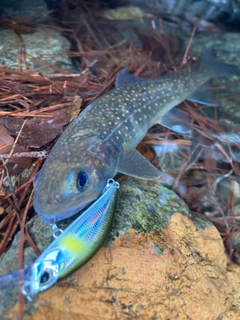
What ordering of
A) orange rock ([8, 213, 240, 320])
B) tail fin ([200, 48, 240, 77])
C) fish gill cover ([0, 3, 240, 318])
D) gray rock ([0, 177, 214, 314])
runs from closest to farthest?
orange rock ([8, 213, 240, 320]) < gray rock ([0, 177, 214, 314]) < fish gill cover ([0, 3, 240, 318]) < tail fin ([200, 48, 240, 77])

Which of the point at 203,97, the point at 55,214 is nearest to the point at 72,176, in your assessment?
the point at 55,214

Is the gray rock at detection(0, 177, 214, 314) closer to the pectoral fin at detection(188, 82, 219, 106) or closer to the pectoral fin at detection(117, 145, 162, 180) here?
the pectoral fin at detection(117, 145, 162, 180)

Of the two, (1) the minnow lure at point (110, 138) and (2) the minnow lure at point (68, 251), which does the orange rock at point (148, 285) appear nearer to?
(2) the minnow lure at point (68, 251)

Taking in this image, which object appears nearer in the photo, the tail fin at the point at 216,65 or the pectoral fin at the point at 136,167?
the pectoral fin at the point at 136,167

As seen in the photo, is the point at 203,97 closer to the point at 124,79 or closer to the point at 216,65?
the point at 216,65

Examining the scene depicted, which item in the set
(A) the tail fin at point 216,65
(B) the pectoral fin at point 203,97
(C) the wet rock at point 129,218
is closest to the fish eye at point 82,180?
(C) the wet rock at point 129,218

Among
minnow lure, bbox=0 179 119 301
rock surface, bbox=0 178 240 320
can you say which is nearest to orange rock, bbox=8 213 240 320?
rock surface, bbox=0 178 240 320

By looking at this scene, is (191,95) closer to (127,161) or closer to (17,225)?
(127,161)

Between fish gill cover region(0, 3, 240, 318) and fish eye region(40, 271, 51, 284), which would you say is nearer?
fish eye region(40, 271, 51, 284)

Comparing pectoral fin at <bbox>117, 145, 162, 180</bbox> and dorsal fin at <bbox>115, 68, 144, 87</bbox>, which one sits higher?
dorsal fin at <bbox>115, 68, 144, 87</bbox>
